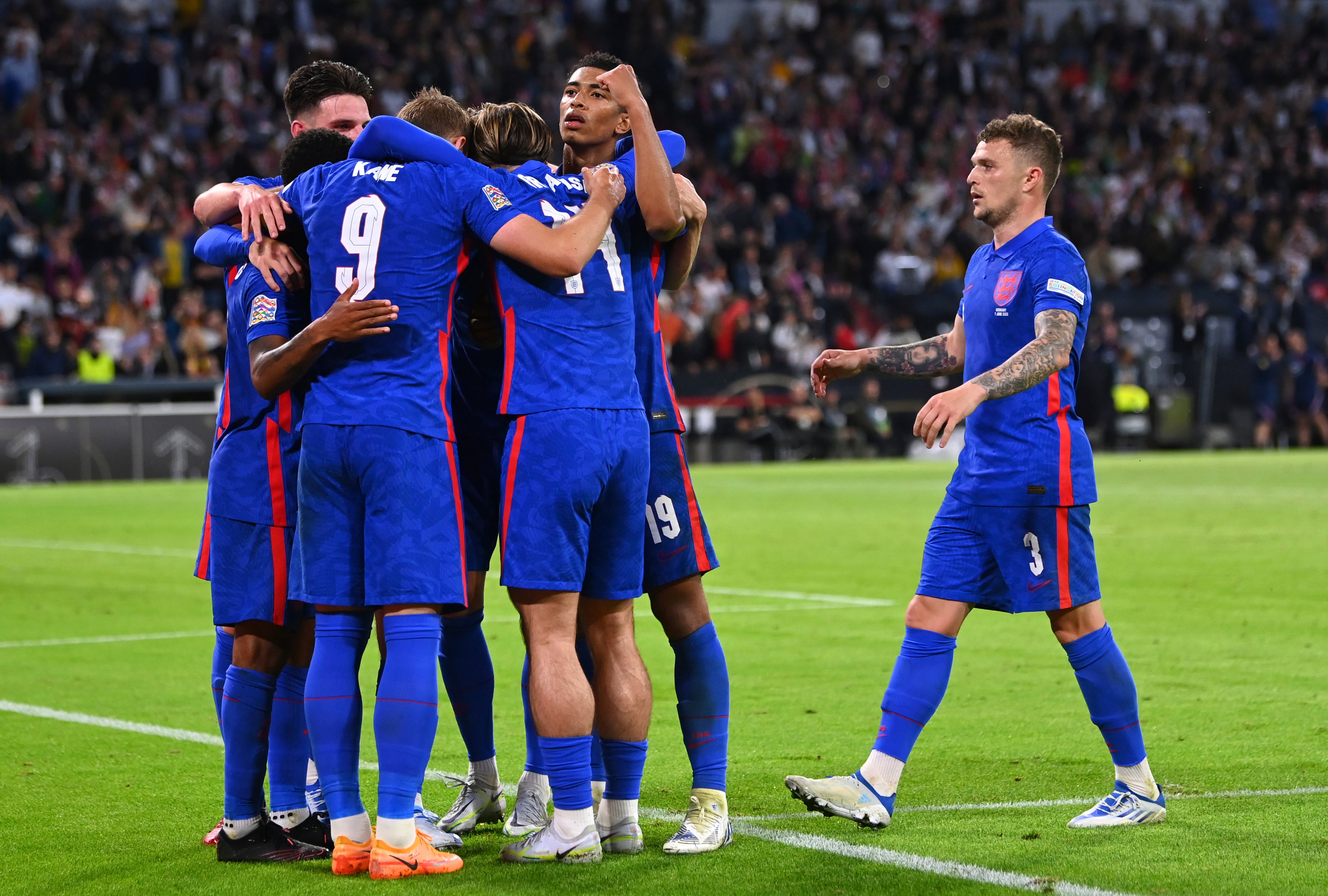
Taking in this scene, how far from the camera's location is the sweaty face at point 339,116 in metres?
5.15

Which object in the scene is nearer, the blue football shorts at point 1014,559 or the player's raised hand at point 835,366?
the blue football shorts at point 1014,559

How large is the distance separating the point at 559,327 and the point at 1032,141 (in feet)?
5.69

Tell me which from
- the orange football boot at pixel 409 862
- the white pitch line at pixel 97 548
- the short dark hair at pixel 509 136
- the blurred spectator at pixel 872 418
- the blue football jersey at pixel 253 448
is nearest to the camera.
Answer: the orange football boot at pixel 409 862

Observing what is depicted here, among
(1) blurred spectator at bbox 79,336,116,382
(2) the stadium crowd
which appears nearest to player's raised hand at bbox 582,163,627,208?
(2) the stadium crowd

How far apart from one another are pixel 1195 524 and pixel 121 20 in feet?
70.0

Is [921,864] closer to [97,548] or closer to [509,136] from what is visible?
[509,136]

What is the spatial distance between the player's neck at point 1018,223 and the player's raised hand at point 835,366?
569 millimetres

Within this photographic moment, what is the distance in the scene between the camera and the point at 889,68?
35.0 meters

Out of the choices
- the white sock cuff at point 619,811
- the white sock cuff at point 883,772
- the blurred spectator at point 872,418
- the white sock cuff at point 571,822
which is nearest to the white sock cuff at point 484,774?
the white sock cuff at point 619,811

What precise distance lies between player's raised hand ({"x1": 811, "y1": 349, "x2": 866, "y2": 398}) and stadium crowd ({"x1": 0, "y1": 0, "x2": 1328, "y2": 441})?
1901cm

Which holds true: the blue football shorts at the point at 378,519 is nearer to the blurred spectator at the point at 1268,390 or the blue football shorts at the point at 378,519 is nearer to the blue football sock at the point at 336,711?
the blue football sock at the point at 336,711

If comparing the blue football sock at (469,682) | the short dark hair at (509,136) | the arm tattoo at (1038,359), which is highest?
the short dark hair at (509,136)

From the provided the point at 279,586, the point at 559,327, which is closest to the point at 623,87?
the point at 559,327

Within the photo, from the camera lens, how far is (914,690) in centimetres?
506
